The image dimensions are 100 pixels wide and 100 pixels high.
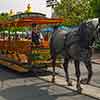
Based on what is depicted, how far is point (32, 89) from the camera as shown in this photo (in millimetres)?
11086

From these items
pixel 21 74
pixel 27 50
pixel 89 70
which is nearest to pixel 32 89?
pixel 89 70

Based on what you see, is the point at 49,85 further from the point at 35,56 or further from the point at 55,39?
the point at 35,56

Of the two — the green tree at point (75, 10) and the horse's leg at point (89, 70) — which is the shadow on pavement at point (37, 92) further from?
the green tree at point (75, 10)

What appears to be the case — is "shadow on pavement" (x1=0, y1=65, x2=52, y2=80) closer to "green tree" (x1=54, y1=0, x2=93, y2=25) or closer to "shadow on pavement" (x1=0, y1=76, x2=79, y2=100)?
"shadow on pavement" (x1=0, y1=76, x2=79, y2=100)

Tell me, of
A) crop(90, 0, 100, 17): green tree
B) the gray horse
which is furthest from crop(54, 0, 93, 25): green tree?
the gray horse

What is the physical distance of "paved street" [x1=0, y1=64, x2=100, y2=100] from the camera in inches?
389

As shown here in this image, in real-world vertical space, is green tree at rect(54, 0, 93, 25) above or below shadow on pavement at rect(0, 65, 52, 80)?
above

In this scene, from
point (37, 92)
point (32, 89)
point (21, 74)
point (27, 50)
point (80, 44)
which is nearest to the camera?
point (80, 44)

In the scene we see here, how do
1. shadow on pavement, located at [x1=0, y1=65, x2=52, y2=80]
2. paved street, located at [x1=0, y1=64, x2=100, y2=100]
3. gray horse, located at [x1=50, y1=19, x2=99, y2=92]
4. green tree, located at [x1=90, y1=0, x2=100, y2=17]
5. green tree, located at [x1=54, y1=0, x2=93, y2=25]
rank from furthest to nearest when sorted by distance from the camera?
green tree, located at [x1=54, y1=0, x2=93, y2=25] → green tree, located at [x1=90, y1=0, x2=100, y2=17] → shadow on pavement, located at [x1=0, y1=65, x2=52, y2=80] → paved street, located at [x1=0, y1=64, x2=100, y2=100] → gray horse, located at [x1=50, y1=19, x2=99, y2=92]

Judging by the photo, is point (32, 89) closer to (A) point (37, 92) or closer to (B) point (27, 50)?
(A) point (37, 92)

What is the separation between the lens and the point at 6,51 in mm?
16984

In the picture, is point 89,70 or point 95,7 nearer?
point 89,70

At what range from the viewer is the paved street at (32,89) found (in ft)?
32.4

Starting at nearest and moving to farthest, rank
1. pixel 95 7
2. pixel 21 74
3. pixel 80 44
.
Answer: pixel 80 44
pixel 21 74
pixel 95 7
